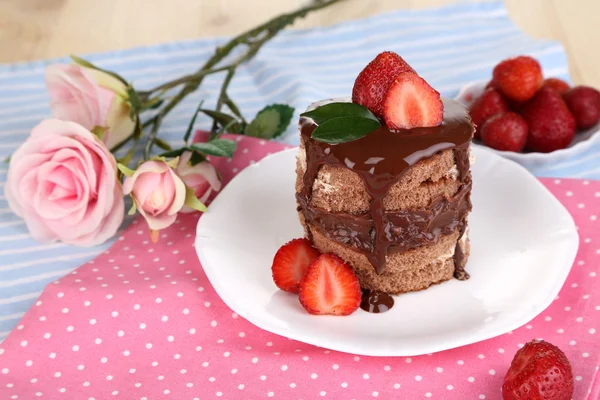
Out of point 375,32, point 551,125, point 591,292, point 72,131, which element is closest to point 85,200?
point 72,131

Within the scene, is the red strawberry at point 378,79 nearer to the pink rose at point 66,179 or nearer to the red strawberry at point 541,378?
the red strawberry at point 541,378

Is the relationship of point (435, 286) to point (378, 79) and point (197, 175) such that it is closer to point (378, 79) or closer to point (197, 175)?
point (378, 79)

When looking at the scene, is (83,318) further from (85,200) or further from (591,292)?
(591,292)

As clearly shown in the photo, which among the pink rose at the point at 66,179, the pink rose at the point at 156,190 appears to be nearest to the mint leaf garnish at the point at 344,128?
the pink rose at the point at 156,190

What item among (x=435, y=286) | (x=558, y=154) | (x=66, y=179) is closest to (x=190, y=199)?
(x=66, y=179)

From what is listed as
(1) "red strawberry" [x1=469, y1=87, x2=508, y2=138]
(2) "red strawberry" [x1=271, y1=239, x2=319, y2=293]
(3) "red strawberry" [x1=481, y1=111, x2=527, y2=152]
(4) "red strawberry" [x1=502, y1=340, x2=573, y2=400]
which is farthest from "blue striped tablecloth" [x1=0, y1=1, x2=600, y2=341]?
(4) "red strawberry" [x1=502, y1=340, x2=573, y2=400]

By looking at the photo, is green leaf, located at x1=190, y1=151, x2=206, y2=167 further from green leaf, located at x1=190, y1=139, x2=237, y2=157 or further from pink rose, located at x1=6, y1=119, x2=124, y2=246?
pink rose, located at x1=6, y1=119, x2=124, y2=246
